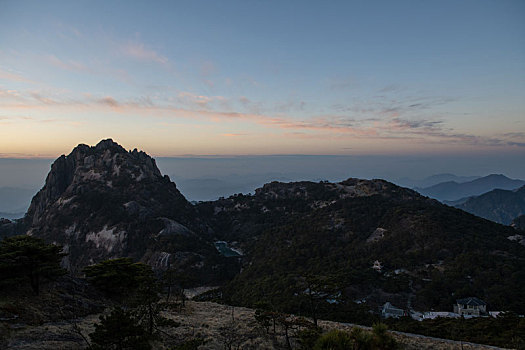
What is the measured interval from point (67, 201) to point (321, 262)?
326 feet

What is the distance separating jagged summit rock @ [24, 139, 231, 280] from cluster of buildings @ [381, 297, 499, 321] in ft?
180

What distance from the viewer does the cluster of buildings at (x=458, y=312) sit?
3478 cm

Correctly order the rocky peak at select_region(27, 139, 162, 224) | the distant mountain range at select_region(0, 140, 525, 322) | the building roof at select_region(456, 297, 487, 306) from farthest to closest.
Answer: the rocky peak at select_region(27, 139, 162, 224) < the distant mountain range at select_region(0, 140, 525, 322) < the building roof at select_region(456, 297, 487, 306)

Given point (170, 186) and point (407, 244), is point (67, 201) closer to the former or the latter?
point (170, 186)

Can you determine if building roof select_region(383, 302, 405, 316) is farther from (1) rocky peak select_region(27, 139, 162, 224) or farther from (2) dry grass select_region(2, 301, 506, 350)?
(1) rocky peak select_region(27, 139, 162, 224)

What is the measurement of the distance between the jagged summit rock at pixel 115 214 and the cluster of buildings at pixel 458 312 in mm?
54747

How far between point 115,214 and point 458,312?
4031 inches

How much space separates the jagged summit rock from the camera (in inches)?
3364

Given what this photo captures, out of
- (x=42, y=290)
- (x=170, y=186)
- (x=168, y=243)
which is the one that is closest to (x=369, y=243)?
(x=168, y=243)

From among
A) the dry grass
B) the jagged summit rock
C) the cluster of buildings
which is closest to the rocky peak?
the jagged summit rock

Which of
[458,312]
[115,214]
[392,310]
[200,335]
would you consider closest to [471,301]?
[458,312]

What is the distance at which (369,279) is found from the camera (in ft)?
156

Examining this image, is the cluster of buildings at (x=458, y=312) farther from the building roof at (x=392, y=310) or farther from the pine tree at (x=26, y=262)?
the pine tree at (x=26, y=262)

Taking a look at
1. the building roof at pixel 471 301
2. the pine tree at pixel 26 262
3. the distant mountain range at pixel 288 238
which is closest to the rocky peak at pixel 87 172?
the distant mountain range at pixel 288 238
